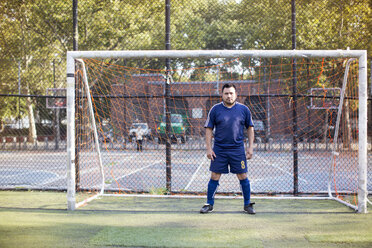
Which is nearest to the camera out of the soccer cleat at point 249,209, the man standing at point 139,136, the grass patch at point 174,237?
the grass patch at point 174,237

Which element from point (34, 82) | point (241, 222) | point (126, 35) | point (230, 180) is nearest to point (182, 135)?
point (230, 180)

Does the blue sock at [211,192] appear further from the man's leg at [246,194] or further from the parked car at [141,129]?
the parked car at [141,129]

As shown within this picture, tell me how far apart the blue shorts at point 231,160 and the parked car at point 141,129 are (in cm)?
327

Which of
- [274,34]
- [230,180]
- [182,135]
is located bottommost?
[230,180]

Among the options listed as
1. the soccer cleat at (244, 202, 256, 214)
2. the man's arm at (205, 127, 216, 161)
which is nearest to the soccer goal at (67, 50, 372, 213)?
the man's arm at (205, 127, 216, 161)

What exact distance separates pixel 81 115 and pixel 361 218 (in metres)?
5.01

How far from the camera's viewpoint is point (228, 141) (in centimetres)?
536

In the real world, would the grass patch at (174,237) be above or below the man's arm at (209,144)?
below

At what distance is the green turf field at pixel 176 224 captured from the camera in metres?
4.00

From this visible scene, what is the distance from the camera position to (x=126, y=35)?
31.6 ft

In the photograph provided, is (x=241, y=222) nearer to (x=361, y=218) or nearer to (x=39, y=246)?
(x=361, y=218)

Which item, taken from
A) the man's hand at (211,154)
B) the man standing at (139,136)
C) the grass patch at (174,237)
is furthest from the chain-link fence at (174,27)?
the grass patch at (174,237)

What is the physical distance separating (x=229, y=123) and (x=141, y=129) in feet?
14.5

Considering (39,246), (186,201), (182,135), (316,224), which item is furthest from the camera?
(182,135)
